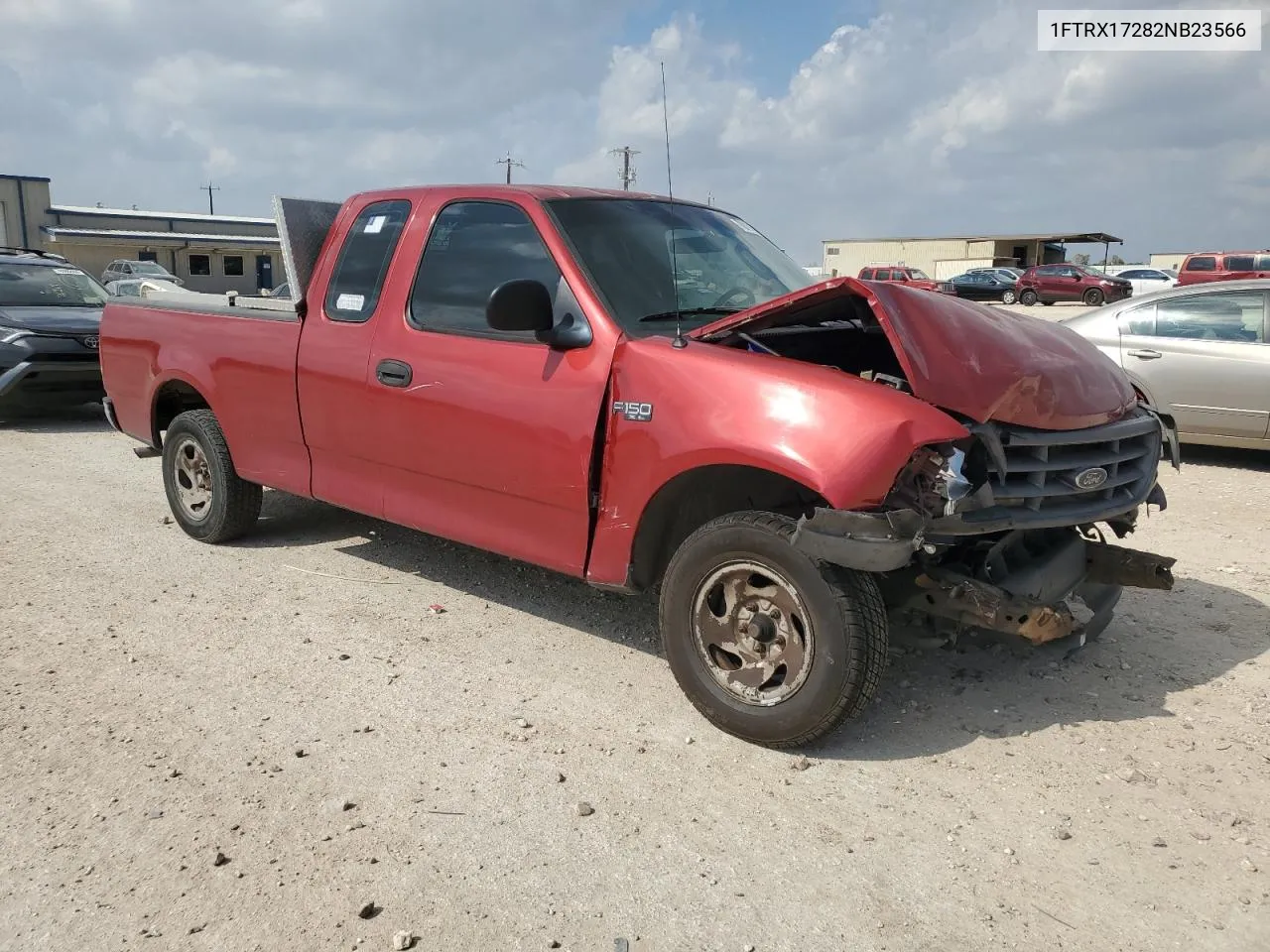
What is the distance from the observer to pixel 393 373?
15.2ft

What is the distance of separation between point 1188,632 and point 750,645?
2.48 meters

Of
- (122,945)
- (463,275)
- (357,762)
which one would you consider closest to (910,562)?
(357,762)

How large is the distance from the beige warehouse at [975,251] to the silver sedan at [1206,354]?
5056cm

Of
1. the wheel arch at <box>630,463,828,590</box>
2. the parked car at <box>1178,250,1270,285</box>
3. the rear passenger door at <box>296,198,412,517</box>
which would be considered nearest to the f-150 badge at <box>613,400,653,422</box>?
the wheel arch at <box>630,463,828,590</box>

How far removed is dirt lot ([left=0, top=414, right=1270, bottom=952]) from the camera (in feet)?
8.96

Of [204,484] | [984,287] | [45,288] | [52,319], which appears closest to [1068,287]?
[984,287]

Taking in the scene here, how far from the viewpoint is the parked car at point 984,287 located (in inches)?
1581

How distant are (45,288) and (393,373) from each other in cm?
929

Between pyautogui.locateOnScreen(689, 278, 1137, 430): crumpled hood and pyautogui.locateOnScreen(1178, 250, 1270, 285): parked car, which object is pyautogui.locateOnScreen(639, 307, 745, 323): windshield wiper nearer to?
pyautogui.locateOnScreen(689, 278, 1137, 430): crumpled hood

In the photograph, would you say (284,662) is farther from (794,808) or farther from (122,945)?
(794,808)

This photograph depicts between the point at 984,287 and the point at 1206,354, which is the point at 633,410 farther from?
the point at 984,287

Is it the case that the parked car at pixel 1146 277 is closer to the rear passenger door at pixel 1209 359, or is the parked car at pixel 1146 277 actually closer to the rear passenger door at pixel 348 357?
the rear passenger door at pixel 1209 359

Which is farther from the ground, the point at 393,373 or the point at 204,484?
the point at 393,373

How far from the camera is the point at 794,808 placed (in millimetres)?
3271
